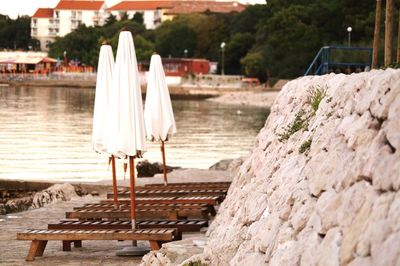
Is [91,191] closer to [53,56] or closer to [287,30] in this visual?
[287,30]

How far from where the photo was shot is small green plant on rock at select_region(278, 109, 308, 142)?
1014 centimetres

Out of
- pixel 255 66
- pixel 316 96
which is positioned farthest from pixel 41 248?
pixel 255 66

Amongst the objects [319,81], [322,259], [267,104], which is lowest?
[267,104]

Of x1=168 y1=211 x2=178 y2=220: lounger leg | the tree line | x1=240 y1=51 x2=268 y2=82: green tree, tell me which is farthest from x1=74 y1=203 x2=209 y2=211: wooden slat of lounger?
x1=240 y1=51 x2=268 y2=82: green tree

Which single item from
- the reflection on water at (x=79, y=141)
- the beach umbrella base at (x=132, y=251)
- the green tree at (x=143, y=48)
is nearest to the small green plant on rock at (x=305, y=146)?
the beach umbrella base at (x=132, y=251)

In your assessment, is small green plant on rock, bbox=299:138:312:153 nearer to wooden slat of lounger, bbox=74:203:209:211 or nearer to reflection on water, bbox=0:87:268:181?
wooden slat of lounger, bbox=74:203:209:211

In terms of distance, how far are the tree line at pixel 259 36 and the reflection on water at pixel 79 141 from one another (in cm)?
608

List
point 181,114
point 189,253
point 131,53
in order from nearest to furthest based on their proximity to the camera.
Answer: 1. point 189,253
2. point 131,53
3. point 181,114

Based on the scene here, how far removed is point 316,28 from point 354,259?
84243 millimetres

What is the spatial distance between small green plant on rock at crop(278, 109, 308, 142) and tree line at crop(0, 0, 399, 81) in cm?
2064

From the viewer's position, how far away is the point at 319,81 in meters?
10.7

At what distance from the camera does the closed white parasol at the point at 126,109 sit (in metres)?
12.1

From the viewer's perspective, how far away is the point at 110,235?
37.8ft

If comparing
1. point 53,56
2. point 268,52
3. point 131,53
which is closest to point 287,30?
point 268,52
